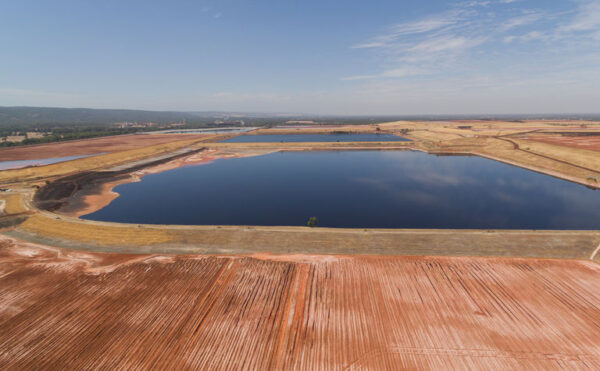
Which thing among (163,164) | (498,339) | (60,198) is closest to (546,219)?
(498,339)

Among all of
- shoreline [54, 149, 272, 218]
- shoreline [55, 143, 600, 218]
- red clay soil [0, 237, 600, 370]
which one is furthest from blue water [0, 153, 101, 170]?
red clay soil [0, 237, 600, 370]

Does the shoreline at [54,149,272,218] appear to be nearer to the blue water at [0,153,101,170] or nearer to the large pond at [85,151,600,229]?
the large pond at [85,151,600,229]

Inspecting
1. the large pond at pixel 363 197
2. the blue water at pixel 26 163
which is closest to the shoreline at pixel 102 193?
the large pond at pixel 363 197

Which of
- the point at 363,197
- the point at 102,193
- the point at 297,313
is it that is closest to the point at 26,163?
the point at 102,193

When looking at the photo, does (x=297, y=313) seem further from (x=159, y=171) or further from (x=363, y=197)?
(x=159, y=171)

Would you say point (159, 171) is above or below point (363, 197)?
above

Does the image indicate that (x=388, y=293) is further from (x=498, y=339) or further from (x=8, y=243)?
(x=8, y=243)
